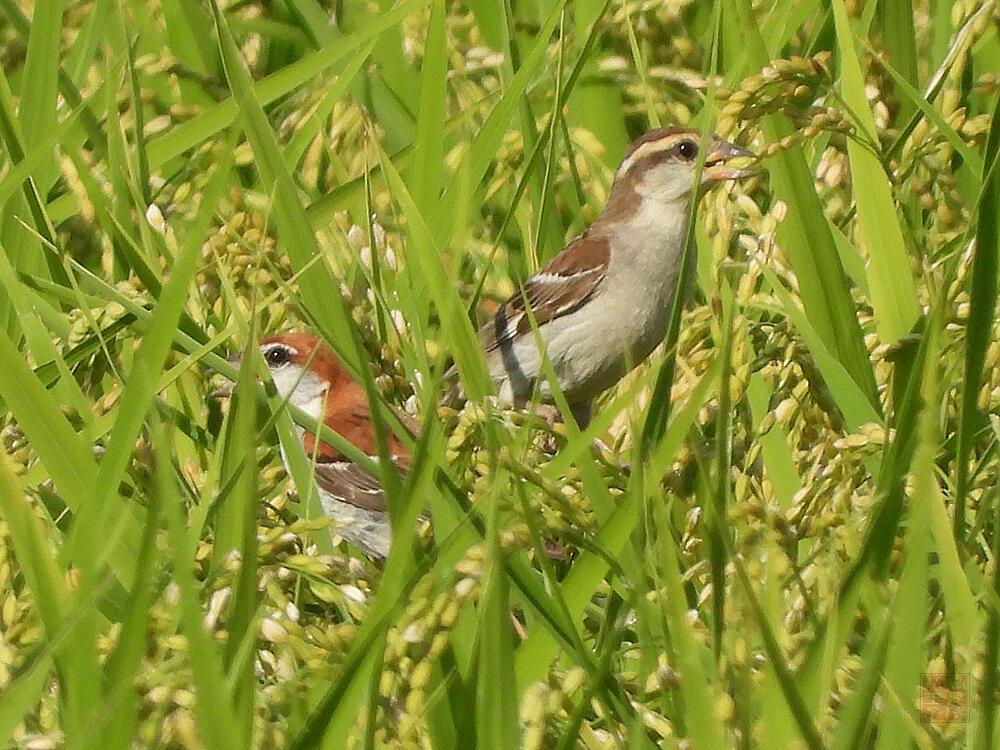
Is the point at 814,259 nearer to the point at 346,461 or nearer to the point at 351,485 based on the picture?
the point at 351,485

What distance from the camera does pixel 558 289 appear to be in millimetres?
5250

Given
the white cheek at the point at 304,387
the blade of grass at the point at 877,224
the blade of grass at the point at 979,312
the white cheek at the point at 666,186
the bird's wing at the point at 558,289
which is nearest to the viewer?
the blade of grass at the point at 979,312

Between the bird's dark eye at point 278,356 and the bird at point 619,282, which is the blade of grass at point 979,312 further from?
the bird's dark eye at point 278,356

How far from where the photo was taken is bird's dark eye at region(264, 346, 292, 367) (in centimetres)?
506

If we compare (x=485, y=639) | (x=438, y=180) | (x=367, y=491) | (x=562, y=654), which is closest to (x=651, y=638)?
(x=485, y=639)

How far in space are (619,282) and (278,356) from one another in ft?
3.65

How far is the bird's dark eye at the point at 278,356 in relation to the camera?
16.6 ft

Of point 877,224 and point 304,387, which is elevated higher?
point 877,224

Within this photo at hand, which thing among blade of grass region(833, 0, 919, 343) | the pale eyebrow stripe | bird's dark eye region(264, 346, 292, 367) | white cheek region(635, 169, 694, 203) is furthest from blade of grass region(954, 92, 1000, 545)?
bird's dark eye region(264, 346, 292, 367)

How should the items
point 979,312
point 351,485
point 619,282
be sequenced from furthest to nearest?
point 619,282 → point 351,485 → point 979,312

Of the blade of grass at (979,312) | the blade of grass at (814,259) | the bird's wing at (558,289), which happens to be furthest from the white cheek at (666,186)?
the blade of grass at (979,312)

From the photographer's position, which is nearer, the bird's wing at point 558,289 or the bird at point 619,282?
the bird's wing at point 558,289

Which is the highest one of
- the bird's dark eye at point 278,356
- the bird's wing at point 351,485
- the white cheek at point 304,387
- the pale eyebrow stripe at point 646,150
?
the pale eyebrow stripe at point 646,150

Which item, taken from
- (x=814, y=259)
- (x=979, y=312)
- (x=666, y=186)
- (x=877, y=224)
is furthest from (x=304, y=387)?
(x=979, y=312)
